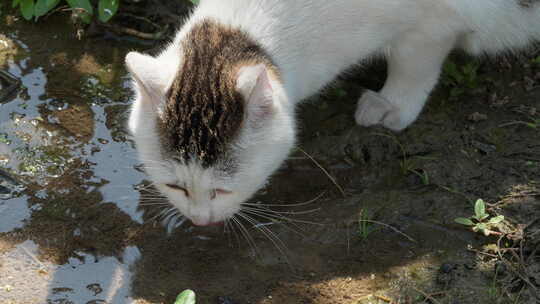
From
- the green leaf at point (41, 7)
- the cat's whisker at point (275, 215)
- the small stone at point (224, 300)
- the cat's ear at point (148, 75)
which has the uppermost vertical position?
the green leaf at point (41, 7)

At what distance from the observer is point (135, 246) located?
3086 millimetres

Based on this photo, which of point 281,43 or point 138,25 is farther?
point 138,25

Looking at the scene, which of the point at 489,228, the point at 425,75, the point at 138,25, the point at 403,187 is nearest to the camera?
the point at 489,228

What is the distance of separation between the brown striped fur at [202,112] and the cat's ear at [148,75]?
4 cm

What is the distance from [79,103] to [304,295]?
181 cm

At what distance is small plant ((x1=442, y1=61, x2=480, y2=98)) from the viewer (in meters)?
3.84

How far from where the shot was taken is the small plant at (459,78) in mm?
3836

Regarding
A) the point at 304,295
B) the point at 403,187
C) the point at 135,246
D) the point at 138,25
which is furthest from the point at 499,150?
the point at 138,25

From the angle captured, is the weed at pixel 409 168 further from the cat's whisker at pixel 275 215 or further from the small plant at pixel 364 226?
the cat's whisker at pixel 275 215

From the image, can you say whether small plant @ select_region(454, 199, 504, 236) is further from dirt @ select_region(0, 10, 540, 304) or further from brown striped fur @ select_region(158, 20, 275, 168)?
brown striped fur @ select_region(158, 20, 275, 168)

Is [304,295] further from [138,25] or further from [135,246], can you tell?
[138,25]

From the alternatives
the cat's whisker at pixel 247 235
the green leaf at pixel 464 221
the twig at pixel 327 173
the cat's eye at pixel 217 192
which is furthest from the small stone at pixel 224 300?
the green leaf at pixel 464 221

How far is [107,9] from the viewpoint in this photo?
395 centimetres

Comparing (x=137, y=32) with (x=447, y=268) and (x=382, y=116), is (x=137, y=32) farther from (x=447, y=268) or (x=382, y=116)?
(x=447, y=268)
